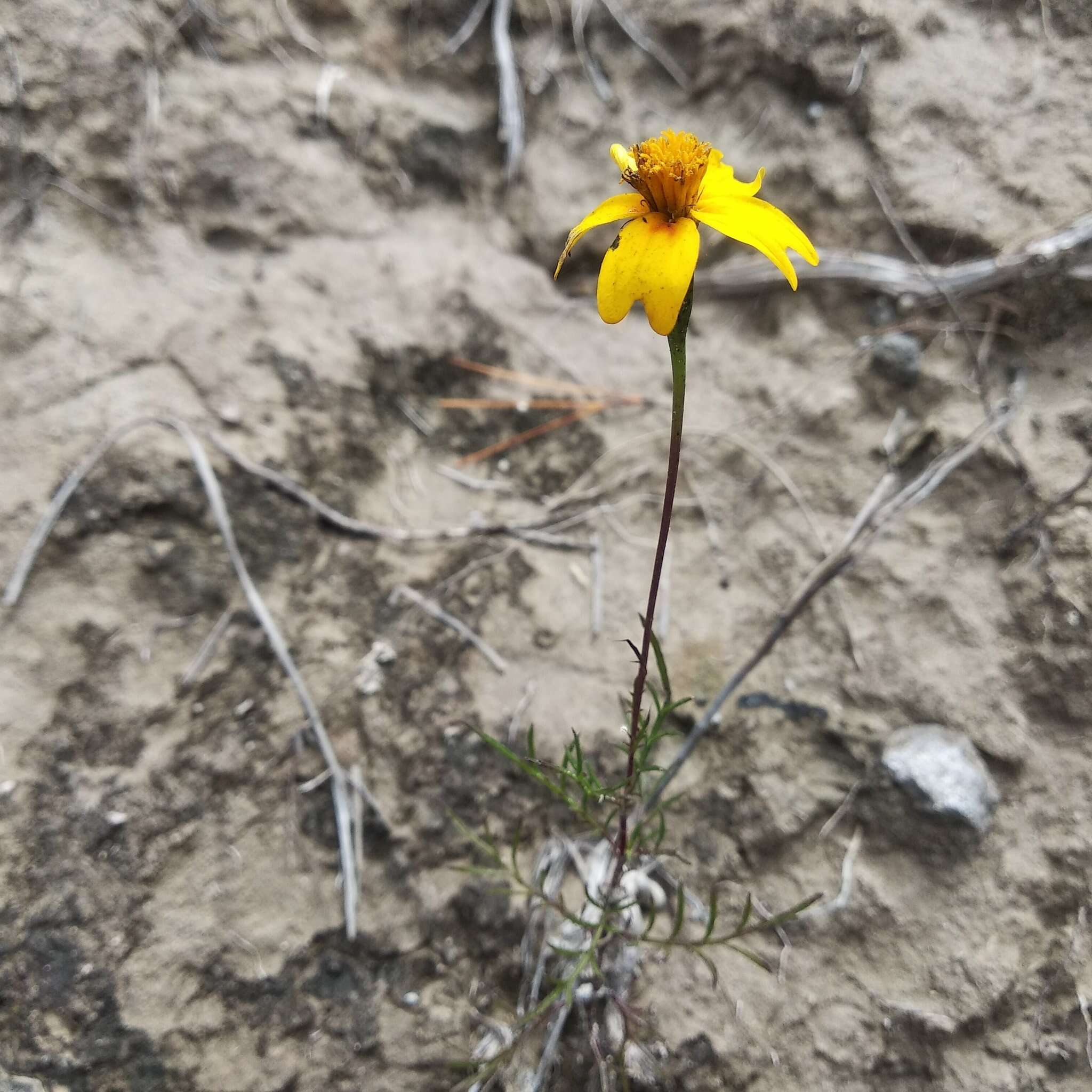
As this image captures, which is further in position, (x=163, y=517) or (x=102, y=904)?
(x=163, y=517)

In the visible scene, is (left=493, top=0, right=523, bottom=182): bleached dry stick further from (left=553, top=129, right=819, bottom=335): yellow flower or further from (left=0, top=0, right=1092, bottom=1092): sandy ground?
(left=553, top=129, right=819, bottom=335): yellow flower


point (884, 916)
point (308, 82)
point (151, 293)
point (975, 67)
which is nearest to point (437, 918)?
point (884, 916)

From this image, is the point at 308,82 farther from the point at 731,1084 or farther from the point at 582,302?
the point at 731,1084

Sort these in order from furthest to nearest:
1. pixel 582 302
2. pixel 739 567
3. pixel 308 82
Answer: pixel 582 302 → pixel 308 82 → pixel 739 567

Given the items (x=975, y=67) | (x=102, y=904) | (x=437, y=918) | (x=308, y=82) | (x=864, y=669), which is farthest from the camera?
(x=308, y=82)

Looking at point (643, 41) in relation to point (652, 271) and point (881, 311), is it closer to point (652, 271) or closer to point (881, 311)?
point (881, 311)

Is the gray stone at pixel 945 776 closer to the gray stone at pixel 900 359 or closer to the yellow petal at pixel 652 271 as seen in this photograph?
the gray stone at pixel 900 359
